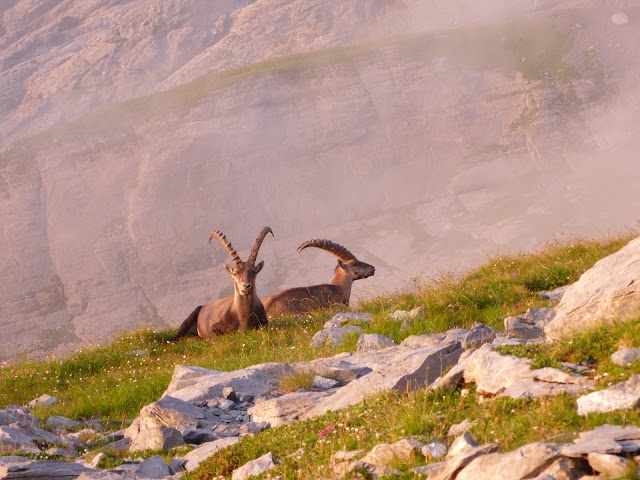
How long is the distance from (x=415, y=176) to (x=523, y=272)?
8374 cm

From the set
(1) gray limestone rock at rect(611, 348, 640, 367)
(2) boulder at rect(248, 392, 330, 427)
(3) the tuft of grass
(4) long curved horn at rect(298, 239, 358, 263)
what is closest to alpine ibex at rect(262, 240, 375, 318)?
(4) long curved horn at rect(298, 239, 358, 263)

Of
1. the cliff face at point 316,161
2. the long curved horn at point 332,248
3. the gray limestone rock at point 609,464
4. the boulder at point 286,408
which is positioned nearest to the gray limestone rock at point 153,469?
the boulder at point 286,408

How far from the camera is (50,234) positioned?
97750 millimetres

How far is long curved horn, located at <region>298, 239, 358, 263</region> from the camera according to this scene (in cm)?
2605

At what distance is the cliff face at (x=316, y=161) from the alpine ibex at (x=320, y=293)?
172ft

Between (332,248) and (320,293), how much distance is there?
1.97 meters

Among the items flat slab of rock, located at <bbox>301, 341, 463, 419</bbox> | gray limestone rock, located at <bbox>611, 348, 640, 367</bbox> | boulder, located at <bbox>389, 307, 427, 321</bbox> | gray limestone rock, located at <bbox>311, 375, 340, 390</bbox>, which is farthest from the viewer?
boulder, located at <bbox>389, 307, 427, 321</bbox>

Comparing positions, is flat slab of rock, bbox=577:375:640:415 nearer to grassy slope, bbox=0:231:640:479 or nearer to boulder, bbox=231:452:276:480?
grassy slope, bbox=0:231:640:479

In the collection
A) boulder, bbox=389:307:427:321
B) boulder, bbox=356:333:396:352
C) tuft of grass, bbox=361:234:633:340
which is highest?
boulder, bbox=356:333:396:352

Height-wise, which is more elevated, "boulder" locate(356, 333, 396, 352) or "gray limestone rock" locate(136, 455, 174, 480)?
"gray limestone rock" locate(136, 455, 174, 480)

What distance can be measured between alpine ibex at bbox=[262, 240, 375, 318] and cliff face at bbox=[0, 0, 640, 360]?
52530 millimetres

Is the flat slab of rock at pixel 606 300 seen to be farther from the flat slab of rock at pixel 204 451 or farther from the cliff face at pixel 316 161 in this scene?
the cliff face at pixel 316 161

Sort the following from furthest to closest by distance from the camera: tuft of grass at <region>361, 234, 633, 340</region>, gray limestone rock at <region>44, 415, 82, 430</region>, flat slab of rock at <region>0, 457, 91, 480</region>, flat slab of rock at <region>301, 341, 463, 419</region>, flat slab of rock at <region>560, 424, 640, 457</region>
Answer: tuft of grass at <region>361, 234, 633, 340</region>, gray limestone rock at <region>44, 415, 82, 430</region>, flat slab of rock at <region>301, 341, 463, 419</region>, flat slab of rock at <region>0, 457, 91, 480</region>, flat slab of rock at <region>560, 424, 640, 457</region>

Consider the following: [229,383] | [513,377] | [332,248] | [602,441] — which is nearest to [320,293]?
[332,248]
